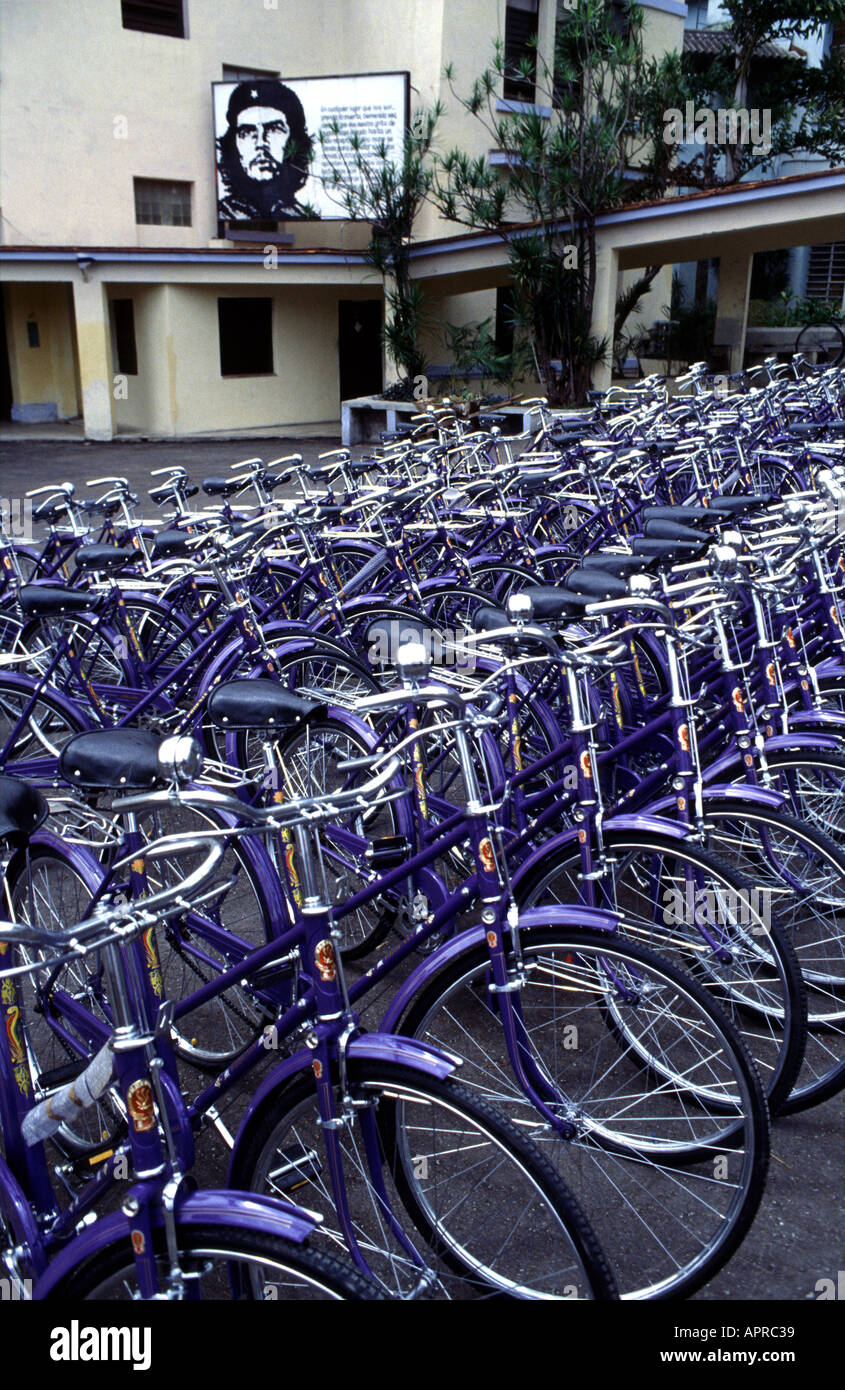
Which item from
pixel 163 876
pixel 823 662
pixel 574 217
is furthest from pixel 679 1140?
pixel 574 217

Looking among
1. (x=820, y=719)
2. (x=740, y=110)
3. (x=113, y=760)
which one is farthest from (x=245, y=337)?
(x=113, y=760)

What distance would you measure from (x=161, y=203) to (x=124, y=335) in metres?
2.13

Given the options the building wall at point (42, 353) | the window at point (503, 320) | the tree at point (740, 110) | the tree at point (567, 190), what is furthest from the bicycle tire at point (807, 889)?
the building wall at point (42, 353)

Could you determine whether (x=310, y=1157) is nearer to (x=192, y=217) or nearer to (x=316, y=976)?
(x=316, y=976)

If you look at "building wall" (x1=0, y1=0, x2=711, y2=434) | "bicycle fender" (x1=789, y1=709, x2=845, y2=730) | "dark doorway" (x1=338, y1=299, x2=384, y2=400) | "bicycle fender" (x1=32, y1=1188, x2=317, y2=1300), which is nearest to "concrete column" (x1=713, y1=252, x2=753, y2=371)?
"building wall" (x1=0, y1=0, x2=711, y2=434)

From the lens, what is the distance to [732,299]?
55.1 ft

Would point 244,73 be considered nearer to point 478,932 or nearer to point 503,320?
point 503,320

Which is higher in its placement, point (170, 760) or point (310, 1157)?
point (170, 760)

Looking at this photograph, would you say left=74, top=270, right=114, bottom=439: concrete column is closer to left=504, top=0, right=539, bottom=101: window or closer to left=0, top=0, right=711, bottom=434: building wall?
left=0, top=0, right=711, bottom=434: building wall

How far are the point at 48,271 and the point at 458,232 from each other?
6195mm

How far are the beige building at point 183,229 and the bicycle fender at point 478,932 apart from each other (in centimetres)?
1391

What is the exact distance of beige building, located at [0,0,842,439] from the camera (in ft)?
52.7

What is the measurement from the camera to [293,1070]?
187 centimetres

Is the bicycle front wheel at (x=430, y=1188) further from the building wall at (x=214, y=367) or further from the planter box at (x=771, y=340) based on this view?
the planter box at (x=771, y=340)
